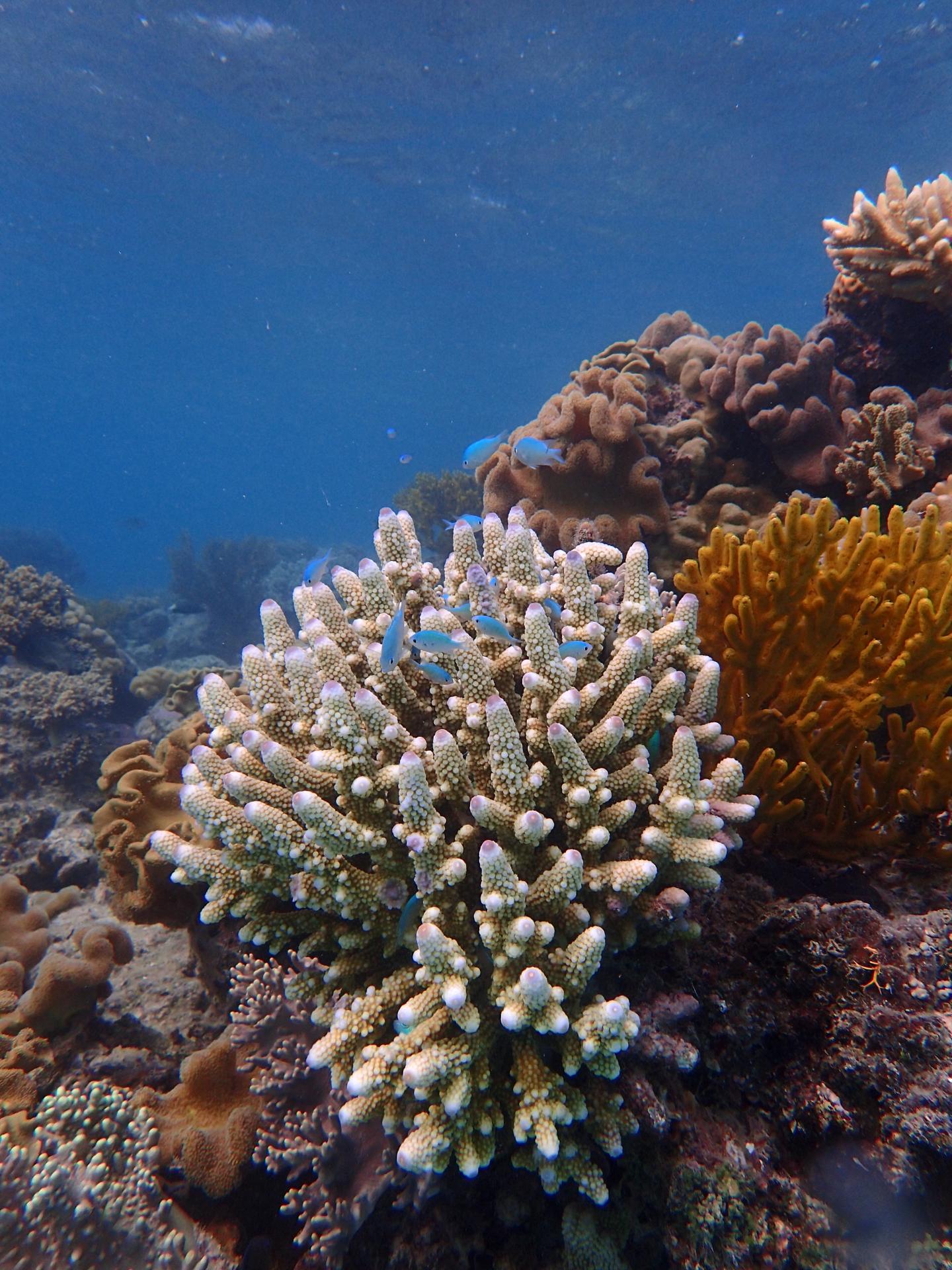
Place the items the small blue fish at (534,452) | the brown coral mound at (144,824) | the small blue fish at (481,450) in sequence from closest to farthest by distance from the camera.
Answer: the brown coral mound at (144,824) < the small blue fish at (534,452) < the small blue fish at (481,450)

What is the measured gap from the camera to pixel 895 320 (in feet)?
19.7

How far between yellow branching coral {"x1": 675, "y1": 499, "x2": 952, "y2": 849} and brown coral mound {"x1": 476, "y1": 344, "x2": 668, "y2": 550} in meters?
2.50

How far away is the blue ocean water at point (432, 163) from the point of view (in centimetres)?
2389

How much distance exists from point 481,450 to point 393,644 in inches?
151

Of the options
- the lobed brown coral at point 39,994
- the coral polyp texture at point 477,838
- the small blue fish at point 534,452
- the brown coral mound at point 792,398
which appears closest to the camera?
the coral polyp texture at point 477,838

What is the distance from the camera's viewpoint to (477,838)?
2.44 m

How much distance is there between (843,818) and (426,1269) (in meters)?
2.50

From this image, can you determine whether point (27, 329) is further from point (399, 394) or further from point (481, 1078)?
point (481, 1078)

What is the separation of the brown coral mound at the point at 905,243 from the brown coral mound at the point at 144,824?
713 centimetres

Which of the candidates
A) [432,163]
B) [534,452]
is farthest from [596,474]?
[432,163]

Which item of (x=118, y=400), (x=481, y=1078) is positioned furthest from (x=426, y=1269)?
(x=118, y=400)

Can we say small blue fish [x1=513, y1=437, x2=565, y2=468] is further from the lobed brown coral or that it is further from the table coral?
the table coral

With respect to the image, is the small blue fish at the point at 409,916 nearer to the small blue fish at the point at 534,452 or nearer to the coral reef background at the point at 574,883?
the coral reef background at the point at 574,883

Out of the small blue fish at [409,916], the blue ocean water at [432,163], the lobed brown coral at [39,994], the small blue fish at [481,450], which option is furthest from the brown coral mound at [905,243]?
the blue ocean water at [432,163]
